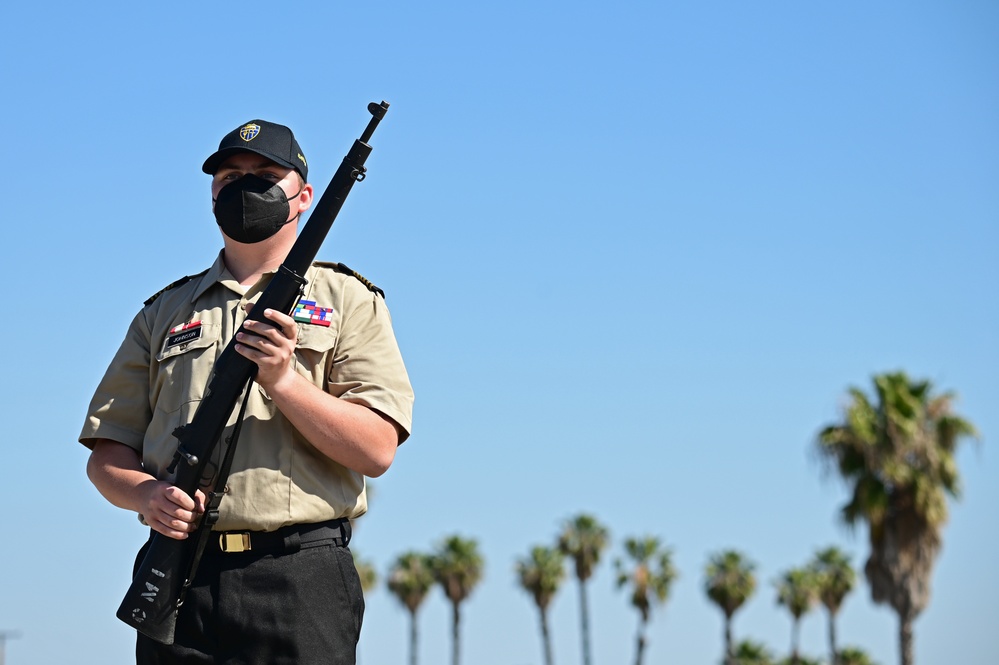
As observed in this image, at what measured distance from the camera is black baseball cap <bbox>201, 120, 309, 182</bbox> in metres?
4.03

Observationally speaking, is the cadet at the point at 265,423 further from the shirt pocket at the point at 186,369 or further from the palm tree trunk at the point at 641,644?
the palm tree trunk at the point at 641,644

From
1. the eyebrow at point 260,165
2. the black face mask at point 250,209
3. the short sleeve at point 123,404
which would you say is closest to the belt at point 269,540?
the short sleeve at point 123,404

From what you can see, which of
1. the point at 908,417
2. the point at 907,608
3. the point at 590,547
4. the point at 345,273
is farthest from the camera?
the point at 590,547

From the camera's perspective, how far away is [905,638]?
2800cm

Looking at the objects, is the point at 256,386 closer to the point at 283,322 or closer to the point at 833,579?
the point at 283,322

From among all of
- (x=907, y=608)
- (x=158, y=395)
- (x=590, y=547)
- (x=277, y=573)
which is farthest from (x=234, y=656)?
(x=590, y=547)

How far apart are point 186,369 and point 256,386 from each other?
25 cm

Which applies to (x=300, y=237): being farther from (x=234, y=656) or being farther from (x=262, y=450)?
(x=234, y=656)

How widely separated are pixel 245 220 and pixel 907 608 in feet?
87.4

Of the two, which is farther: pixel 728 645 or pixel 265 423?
pixel 728 645

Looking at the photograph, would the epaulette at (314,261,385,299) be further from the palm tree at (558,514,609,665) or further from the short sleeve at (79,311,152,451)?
the palm tree at (558,514,609,665)

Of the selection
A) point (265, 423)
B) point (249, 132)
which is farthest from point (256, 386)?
point (249, 132)

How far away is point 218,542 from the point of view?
3.76 metres

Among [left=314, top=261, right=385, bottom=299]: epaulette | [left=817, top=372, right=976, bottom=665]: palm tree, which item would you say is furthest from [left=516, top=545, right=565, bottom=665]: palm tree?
[left=314, top=261, right=385, bottom=299]: epaulette
